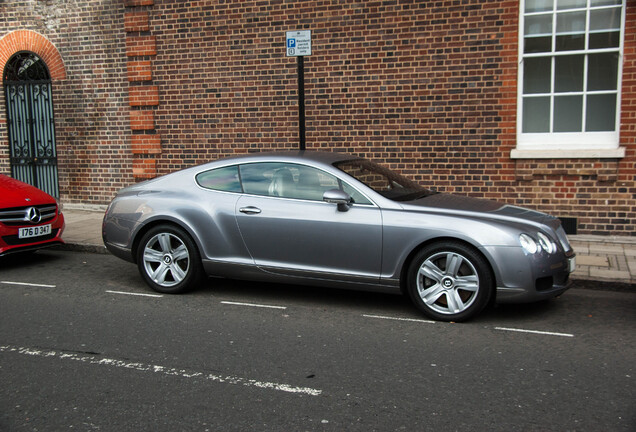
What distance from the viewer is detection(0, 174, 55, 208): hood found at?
7.52m

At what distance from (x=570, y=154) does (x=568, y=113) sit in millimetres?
691

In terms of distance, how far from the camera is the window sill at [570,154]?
28.1 feet

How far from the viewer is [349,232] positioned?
5574 mm

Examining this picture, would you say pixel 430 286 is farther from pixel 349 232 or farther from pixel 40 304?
pixel 40 304

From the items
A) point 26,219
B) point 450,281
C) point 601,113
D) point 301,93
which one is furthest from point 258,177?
point 601,113

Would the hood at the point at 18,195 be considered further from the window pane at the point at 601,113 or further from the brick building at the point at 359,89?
the window pane at the point at 601,113

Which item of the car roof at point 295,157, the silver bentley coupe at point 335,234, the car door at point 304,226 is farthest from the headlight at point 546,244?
the car roof at point 295,157

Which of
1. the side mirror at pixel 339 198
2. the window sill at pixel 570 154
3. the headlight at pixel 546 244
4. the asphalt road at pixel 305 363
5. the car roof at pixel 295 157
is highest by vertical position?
the car roof at pixel 295 157

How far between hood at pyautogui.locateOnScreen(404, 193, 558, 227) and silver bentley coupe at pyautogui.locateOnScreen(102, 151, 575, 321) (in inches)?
Answer: 0.9

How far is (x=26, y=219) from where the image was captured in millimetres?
7602

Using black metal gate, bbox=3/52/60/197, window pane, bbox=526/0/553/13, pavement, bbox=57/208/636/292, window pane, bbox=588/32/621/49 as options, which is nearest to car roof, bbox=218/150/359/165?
pavement, bbox=57/208/636/292

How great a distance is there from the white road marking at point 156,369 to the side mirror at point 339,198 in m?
2.02

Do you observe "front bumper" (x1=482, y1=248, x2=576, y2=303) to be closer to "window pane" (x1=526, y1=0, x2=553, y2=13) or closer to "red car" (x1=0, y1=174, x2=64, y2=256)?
"window pane" (x1=526, y1=0, x2=553, y2=13)

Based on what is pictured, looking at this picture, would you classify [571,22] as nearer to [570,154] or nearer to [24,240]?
[570,154]
